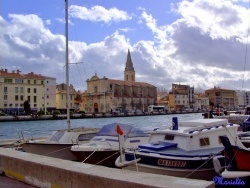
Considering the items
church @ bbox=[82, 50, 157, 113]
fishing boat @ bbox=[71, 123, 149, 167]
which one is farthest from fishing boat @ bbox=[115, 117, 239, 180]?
church @ bbox=[82, 50, 157, 113]

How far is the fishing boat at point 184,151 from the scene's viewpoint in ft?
37.4

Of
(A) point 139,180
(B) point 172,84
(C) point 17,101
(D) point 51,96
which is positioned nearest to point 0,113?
(C) point 17,101

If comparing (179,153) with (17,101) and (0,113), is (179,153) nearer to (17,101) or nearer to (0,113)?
(0,113)

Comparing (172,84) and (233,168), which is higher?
(172,84)

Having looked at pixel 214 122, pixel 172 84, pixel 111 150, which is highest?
pixel 172 84

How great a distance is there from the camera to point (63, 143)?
18.3 metres

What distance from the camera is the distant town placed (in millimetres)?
114550

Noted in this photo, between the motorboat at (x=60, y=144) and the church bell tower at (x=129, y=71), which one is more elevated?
the church bell tower at (x=129, y=71)

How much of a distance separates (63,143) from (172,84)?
Answer: 7109 inches

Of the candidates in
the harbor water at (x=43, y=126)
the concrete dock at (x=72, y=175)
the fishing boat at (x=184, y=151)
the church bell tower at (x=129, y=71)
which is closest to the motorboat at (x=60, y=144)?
the fishing boat at (x=184, y=151)

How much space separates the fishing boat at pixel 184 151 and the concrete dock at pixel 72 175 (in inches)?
120

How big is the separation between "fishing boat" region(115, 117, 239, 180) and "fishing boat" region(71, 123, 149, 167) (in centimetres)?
247

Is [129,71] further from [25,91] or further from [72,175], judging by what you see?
[72,175]

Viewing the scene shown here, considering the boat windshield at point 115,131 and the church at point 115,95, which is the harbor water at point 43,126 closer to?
the boat windshield at point 115,131
